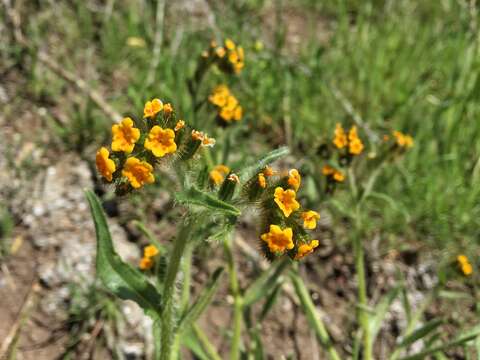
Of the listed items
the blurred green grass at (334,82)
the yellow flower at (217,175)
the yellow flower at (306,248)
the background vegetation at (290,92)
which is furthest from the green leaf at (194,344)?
the blurred green grass at (334,82)

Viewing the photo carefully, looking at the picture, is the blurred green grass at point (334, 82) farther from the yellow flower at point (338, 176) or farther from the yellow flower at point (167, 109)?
the yellow flower at point (167, 109)

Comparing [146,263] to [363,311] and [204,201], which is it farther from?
[363,311]

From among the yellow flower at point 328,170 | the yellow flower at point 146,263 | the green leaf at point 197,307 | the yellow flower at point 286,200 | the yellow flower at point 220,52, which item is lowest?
the green leaf at point 197,307

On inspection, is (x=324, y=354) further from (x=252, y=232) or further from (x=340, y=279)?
(x=252, y=232)

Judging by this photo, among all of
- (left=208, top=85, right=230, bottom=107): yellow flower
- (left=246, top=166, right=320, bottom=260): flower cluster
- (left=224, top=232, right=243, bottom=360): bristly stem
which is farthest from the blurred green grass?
(left=246, top=166, right=320, bottom=260): flower cluster

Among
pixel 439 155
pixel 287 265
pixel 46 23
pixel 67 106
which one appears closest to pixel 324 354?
pixel 287 265
